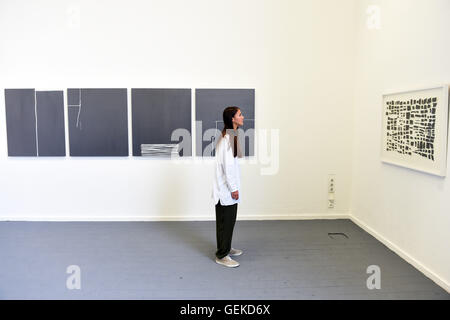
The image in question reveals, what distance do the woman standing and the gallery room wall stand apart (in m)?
1.45

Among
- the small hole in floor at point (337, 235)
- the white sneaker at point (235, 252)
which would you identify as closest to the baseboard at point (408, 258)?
the small hole in floor at point (337, 235)

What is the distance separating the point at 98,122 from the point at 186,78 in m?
1.30

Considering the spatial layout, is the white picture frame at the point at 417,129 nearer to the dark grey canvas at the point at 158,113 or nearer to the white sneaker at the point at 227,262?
the white sneaker at the point at 227,262

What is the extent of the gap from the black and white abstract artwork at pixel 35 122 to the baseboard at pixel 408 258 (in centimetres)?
398

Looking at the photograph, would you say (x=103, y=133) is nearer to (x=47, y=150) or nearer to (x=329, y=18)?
(x=47, y=150)

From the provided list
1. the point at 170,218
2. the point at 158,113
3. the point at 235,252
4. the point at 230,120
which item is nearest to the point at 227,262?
the point at 235,252

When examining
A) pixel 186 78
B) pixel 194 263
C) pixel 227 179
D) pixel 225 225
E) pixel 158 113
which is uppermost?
pixel 186 78

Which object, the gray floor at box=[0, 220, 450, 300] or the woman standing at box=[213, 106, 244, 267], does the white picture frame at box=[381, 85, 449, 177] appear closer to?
the gray floor at box=[0, 220, 450, 300]

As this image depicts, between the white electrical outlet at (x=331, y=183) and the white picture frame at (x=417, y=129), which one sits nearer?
the white picture frame at (x=417, y=129)

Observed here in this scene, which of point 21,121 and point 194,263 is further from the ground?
point 21,121

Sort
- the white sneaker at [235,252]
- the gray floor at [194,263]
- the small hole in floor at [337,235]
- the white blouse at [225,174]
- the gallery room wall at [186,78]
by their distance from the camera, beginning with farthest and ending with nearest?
the gallery room wall at [186,78], the small hole in floor at [337,235], the white sneaker at [235,252], the white blouse at [225,174], the gray floor at [194,263]

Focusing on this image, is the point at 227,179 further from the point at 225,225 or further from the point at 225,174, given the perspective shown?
the point at 225,225

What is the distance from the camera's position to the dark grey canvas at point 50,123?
4.68 meters

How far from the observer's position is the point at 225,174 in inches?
129
